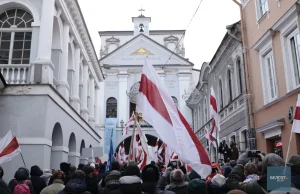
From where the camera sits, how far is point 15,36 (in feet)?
44.2

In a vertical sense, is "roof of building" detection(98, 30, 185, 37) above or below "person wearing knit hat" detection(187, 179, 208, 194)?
above

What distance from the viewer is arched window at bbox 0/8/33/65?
13328mm

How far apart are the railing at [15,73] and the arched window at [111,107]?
64.0 ft

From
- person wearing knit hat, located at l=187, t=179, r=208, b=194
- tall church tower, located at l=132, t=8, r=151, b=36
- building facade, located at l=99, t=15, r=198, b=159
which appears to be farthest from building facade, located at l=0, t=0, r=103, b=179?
tall church tower, located at l=132, t=8, r=151, b=36

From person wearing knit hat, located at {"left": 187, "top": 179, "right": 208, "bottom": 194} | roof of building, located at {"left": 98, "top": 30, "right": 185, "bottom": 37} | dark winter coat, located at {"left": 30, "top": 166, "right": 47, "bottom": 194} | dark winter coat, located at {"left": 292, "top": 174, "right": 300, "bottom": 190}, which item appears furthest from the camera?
roof of building, located at {"left": 98, "top": 30, "right": 185, "bottom": 37}

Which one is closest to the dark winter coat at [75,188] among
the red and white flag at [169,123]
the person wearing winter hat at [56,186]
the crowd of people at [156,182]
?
the crowd of people at [156,182]

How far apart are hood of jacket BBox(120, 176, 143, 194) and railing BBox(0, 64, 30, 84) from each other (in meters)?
9.49

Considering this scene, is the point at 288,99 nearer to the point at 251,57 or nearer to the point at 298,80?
the point at 298,80

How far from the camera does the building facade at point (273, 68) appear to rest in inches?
409

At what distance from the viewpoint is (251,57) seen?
13.8m

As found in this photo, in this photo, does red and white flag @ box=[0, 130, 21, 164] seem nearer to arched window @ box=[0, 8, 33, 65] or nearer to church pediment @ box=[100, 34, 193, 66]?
arched window @ box=[0, 8, 33, 65]

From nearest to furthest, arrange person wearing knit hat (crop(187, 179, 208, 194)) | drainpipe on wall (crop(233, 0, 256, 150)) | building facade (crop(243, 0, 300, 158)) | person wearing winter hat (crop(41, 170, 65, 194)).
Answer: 1. person wearing knit hat (crop(187, 179, 208, 194))
2. person wearing winter hat (crop(41, 170, 65, 194))
3. building facade (crop(243, 0, 300, 158))
4. drainpipe on wall (crop(233, 0, 256, 150))

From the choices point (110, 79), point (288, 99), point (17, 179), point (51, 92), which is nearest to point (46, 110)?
point (51, 92)

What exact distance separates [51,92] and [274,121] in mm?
8087
